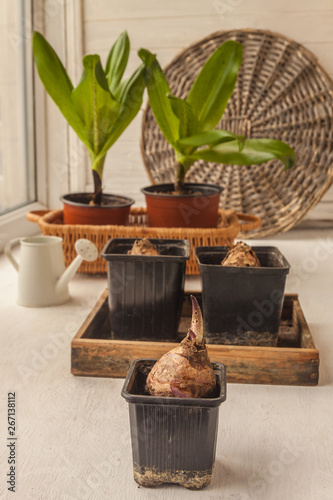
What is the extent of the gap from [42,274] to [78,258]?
0.25 ft

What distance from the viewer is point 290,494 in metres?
0.57

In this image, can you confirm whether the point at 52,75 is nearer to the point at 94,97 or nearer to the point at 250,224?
the point at 94,97

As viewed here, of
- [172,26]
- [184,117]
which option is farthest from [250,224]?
[172,26]

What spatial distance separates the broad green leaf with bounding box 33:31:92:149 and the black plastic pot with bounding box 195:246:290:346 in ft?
1.86

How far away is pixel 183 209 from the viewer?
1.25 meters

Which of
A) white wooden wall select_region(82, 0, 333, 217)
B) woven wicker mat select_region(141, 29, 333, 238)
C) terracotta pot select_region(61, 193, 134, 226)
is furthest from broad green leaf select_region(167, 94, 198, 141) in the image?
white wooden wall select_region(82, 0, 333, 217)

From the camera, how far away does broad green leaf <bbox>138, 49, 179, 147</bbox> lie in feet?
3.93

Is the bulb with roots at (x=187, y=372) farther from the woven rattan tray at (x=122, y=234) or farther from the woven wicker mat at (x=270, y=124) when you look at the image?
the woven wicker mat at (x=270, y=124)

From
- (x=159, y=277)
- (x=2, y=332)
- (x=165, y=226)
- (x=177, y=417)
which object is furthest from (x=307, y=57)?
(x=177, y=417)

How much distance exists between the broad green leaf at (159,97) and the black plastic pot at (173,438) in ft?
2.49

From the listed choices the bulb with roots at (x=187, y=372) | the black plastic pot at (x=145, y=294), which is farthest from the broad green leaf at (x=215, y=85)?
the bulb with roots at (x=187, y=372)

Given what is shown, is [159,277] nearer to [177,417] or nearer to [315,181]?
[177,417]

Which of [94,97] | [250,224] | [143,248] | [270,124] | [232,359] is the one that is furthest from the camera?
[270,124]

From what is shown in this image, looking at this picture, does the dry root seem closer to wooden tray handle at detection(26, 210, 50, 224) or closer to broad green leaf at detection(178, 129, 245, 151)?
broad green leaf at detection(178, 129, 245, 151)
